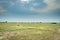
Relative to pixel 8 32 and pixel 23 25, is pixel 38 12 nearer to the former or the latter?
pixel 23 25

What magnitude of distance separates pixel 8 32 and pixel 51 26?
2.74 feet

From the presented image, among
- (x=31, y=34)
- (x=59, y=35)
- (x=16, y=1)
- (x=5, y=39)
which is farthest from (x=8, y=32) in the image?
(x=59, y=35)

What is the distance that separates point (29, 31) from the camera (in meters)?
2.07

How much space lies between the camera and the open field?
2035mm

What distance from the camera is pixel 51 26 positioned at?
2.10 metres

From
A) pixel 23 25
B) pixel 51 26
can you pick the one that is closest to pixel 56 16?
pixel 51 26

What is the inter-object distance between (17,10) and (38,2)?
1.45 ft

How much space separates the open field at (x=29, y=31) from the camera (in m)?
2.04

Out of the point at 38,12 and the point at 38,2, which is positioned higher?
the point at 38,2

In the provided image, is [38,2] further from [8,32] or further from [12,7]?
[8,32]

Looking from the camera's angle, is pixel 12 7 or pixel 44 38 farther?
pixel 12 7

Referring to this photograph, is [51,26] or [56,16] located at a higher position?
[56,16]

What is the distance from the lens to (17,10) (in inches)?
84.7

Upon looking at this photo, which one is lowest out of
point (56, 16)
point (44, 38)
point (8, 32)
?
point (44, 38)
